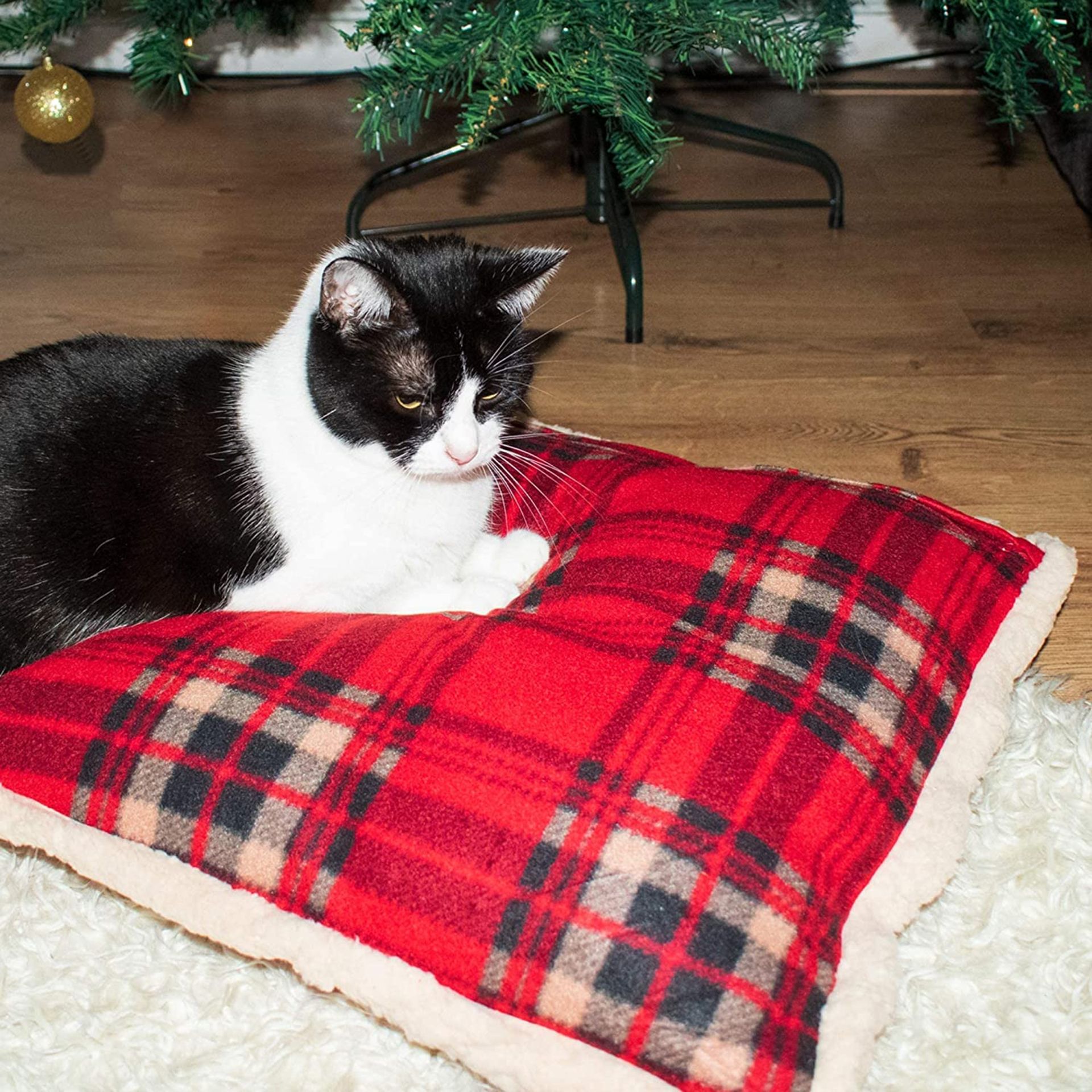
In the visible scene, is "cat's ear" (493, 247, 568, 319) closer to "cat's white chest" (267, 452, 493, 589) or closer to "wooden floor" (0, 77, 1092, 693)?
"cat's white chest" (267, 452, 493, 589)

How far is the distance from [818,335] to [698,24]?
61 cm

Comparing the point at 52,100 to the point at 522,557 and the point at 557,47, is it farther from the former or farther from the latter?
the point at 522,557

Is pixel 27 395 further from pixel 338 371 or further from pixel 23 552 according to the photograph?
pixel 338 371

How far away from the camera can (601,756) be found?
3.24ft

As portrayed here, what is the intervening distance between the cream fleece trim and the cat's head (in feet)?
1.39

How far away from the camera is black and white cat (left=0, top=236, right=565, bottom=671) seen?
1.13 metres

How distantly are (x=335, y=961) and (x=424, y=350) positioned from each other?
0.52 meters

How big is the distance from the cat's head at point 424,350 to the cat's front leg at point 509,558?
16cm

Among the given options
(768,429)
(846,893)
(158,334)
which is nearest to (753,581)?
(846,893)

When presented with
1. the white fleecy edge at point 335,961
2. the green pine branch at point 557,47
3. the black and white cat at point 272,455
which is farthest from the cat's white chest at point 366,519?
the green pine branch at point 557,47

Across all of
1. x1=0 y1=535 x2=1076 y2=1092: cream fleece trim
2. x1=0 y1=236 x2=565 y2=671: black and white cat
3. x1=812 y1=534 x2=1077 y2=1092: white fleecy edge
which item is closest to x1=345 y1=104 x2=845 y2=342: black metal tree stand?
x1=0 y1=236 x2=565 y2=671: black and white cat

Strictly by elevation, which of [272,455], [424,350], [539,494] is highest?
[424,350]

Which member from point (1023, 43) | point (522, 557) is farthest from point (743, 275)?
point (522, 557)

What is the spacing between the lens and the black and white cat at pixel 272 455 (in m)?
1.13
